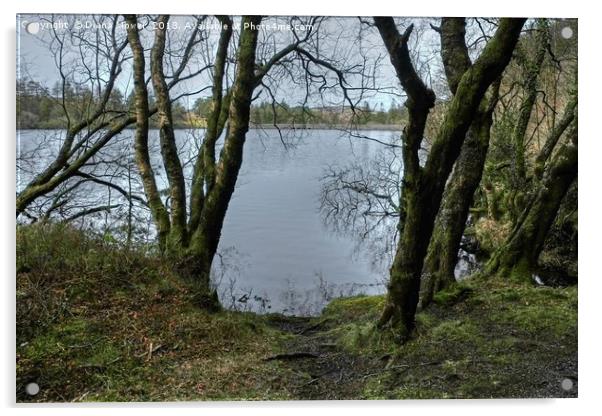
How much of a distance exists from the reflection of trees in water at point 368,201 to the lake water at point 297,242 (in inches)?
2.0

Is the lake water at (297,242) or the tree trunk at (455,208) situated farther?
the tree trunk at (455,208)

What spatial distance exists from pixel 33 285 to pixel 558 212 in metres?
4.19

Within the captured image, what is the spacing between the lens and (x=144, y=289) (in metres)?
4.97

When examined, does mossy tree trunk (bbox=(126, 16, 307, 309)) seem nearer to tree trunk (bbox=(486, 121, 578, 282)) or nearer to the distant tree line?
the distant tree line

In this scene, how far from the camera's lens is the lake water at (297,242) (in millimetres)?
4809

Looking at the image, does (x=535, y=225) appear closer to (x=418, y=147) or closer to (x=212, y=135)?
(x=418, y=147)

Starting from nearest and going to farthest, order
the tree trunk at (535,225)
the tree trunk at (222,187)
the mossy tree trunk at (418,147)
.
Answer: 1. the mossy tree trunk at (418,147)
2. the tree trunk at (222,187)
3. the tree trunk at (535,225)

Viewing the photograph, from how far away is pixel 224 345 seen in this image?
485 cm

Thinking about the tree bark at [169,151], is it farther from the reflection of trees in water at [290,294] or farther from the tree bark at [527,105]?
the tree bark at [527,105]

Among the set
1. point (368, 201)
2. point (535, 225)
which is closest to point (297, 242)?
point (368, 201)

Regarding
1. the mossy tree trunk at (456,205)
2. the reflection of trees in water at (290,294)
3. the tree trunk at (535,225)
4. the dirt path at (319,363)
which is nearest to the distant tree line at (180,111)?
the mossy tree trunk at (456,205)

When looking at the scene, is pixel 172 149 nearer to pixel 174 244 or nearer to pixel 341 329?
pixel 174 244

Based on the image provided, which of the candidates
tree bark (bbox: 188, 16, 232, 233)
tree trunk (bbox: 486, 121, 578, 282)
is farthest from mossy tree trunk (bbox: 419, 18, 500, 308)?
tree bark (bbox: 188, 16, 232, 233)

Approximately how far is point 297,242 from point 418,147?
46.5 inches
